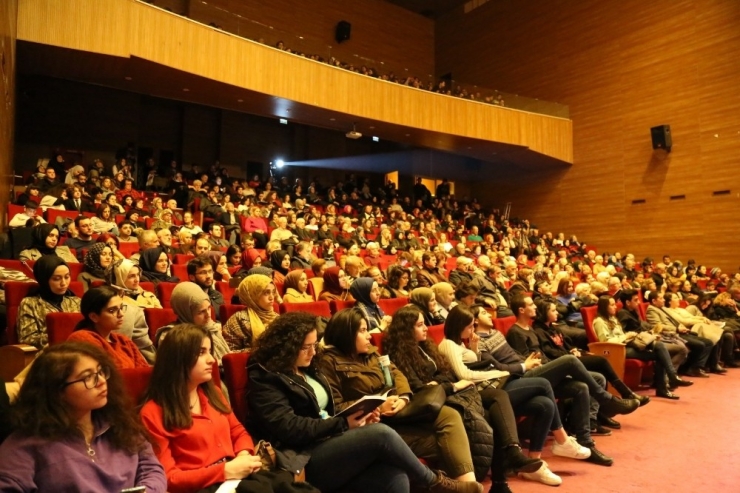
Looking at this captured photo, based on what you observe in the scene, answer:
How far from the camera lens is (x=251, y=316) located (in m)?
2.37

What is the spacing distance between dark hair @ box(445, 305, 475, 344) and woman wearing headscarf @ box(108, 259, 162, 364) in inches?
51.7

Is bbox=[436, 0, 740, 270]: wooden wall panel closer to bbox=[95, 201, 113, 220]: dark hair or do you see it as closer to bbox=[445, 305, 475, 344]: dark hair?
bbox=[445, 305, 475, 344]: dark hair

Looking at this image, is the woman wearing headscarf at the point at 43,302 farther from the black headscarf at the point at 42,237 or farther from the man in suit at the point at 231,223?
the man in suit at the point at 231,223

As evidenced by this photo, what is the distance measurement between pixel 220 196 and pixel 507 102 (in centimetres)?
562

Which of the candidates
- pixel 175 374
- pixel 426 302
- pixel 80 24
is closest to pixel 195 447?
pixel 175 374

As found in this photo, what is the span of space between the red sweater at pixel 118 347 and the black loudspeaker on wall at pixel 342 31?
406 inches

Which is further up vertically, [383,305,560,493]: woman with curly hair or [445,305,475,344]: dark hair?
[445,305,475,344]: dark hair

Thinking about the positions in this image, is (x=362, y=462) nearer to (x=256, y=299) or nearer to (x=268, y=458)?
(x=268, y=458)

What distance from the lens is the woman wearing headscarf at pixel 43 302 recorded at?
219 centimetres

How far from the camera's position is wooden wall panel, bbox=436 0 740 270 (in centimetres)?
826

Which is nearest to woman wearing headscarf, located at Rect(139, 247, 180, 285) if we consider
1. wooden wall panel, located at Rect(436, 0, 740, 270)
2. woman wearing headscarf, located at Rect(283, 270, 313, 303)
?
woman wearing headscarf, located at Rect(283, 270, 313, 303)

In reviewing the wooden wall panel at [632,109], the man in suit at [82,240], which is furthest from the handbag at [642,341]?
the wooden wall panel at [632,109]

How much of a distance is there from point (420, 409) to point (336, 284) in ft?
6.14

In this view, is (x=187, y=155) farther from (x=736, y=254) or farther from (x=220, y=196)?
(x=736, y=254)
